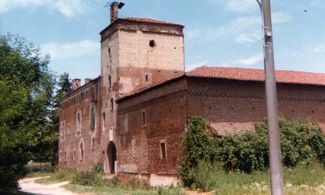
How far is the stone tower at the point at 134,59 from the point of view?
3503 cm

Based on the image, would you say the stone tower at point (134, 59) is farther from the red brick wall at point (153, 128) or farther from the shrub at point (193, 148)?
the shrub at point (193, 148)

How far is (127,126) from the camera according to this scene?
105 ft

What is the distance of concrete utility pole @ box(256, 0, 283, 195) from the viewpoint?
498cm

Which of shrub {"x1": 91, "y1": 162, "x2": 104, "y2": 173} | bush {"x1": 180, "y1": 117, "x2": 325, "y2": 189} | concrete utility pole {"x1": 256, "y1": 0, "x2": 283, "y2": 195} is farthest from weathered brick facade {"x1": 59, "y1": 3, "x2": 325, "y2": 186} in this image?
concrete utility pole {"x1": 256, "y1": 0, "x2": 283, "y2": 195}

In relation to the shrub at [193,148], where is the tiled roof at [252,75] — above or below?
above

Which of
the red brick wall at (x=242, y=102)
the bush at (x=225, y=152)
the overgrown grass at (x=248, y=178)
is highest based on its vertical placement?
the red brick wall at (x=242, y=102)

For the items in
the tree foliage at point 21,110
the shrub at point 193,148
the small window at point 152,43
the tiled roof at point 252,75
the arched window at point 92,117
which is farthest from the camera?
the arched window at point 92,117

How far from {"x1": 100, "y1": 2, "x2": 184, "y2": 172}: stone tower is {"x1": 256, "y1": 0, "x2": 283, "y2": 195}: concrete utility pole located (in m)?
29.3

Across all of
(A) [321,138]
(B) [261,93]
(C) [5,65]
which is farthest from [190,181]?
(C) [5,65]

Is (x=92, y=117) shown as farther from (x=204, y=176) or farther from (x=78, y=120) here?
(x=204, y=176)

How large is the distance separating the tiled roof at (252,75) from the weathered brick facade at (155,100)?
0.26 feet

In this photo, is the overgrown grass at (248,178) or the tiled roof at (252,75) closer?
the overgrown grass at (248,178)

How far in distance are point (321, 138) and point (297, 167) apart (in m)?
3.19

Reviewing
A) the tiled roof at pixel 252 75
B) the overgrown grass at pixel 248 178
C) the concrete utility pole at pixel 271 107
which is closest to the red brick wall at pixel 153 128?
the tiled roof at pixel 252 75
